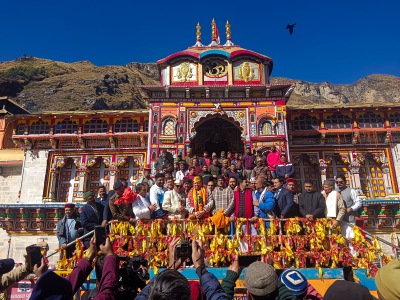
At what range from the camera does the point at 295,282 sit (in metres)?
3.27

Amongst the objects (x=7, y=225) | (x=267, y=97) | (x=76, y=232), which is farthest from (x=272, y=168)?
(x=7, y=225)

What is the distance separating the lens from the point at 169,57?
55.5 ft

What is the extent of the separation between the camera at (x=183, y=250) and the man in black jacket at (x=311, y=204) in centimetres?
532

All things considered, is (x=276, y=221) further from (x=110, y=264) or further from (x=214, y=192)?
(x=110, y=264)

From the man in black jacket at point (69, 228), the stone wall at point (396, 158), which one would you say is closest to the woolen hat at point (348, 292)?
the man in black jacket at point (69, 228)

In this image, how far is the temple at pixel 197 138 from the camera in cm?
1595

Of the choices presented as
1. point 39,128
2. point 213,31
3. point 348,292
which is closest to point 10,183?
point 39,128

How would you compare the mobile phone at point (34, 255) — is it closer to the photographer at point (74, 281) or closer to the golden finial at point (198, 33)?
the photographer at point (74, 281)

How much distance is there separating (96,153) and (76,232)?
32.1 feet

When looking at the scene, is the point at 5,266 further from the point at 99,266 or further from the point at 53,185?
the point at 53,185

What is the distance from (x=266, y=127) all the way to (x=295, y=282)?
517 inches

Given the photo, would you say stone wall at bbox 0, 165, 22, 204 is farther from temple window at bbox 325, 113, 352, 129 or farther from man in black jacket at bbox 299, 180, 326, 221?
temple window at bbox 325, 113, 352, 129

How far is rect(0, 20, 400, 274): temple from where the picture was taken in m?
16.0

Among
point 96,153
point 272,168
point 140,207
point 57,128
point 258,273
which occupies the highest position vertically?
point 57,128
